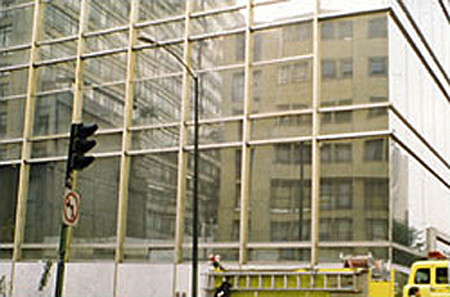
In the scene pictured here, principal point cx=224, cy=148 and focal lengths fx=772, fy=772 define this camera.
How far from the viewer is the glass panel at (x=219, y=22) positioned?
88.6ft

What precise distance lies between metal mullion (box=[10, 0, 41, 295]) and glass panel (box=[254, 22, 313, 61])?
10183 mm

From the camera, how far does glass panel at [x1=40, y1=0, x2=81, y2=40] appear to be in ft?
102

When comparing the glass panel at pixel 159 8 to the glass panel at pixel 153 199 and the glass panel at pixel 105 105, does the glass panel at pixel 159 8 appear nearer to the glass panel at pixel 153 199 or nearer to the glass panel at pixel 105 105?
the glass panel at pixel 105 105

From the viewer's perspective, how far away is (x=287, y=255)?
24281mm

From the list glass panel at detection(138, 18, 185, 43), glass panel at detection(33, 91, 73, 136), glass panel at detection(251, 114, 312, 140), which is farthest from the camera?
glass panel at detection(33, 91, 73, 136)

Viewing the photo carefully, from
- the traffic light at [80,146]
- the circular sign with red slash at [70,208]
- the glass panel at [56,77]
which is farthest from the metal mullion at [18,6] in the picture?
the circular sign with red slash at [70,208]

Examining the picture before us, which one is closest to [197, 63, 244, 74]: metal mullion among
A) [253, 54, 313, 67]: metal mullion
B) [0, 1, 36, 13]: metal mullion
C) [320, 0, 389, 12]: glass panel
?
[253, 54, 313, 67]: metal mullion

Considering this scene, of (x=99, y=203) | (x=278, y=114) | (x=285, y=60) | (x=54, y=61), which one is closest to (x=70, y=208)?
(x=278, y=114)

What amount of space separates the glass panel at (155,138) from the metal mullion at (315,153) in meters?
5.20

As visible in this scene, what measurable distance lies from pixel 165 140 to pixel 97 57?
496 centimetres

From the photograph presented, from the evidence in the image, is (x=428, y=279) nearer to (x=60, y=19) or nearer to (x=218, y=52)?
(x=218, y=52)

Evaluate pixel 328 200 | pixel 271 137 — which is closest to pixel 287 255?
pixel 328 200

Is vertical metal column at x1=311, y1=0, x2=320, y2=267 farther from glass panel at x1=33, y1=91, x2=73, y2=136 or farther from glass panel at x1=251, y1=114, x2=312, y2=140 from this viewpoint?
glass panel at x1=33, y1=91, x2=73, y2=136

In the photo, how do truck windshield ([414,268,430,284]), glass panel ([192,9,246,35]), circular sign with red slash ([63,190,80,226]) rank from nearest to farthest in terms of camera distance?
circular sign with red slash ([63,190,80,226])
truck windshield ([414,268,430,284])
glass panel ([192,9,246,35])
